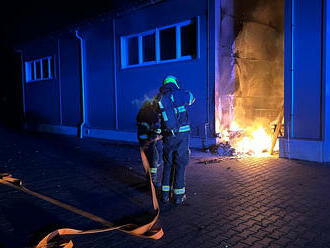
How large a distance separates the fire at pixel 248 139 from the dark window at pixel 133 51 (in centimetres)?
471

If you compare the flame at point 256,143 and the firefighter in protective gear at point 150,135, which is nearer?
the firefighter in protective gear at point 150,135

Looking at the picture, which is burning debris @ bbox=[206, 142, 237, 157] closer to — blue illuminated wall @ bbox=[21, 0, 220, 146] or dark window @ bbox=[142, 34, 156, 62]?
blue illuminated wall @ bbox=[21, 0, 220, 146]

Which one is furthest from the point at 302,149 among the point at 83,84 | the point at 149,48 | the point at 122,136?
the point at 83,84

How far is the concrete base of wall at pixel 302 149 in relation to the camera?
286 inches

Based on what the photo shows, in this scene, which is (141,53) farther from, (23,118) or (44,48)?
(23,118)

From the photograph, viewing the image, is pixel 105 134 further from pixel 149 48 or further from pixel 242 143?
pixel 242 143

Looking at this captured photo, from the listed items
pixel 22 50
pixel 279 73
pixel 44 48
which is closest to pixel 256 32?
pixel 279 73

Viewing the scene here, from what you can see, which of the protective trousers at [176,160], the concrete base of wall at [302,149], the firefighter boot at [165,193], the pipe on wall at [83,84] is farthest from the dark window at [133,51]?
the firefighter boot at [165,193]

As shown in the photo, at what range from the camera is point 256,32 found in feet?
33.4

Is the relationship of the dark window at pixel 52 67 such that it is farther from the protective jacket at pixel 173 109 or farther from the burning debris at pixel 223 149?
the protective jacket at pixel 173 109

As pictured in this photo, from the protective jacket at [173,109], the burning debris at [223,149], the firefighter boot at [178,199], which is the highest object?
the protective jacket at [173,109]

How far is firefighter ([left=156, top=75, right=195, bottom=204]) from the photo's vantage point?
4.60m

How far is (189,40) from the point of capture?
9.98 meters

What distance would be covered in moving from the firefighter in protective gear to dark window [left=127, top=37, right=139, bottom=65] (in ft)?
20.9
